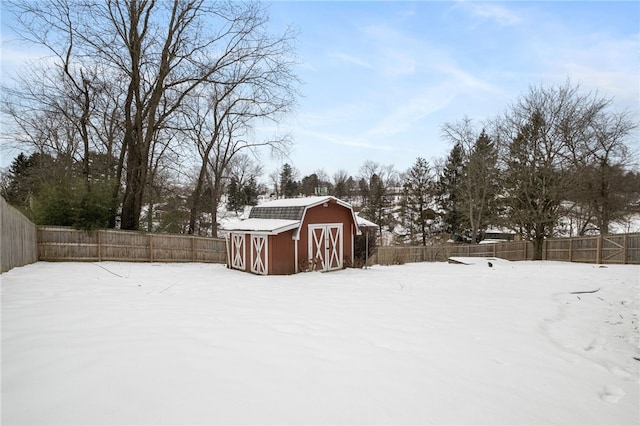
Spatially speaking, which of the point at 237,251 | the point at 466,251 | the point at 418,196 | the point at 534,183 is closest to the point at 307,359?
the point at 237,251

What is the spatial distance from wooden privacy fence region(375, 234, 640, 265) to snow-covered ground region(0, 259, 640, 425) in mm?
9251

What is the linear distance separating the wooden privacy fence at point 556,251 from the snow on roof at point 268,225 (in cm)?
752

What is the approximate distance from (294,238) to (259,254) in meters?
1.40

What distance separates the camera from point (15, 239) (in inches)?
326

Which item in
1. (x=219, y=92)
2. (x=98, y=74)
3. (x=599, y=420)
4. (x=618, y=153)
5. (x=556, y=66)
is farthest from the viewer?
(x=219, y=92)

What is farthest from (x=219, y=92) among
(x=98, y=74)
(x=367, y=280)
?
(x=367, y=280)

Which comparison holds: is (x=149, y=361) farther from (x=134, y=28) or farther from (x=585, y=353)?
(x=134, y=28)

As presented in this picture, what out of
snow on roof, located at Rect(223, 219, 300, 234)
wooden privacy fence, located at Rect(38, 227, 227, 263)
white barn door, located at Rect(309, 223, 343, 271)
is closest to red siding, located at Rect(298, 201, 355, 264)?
white barn door, located at Rect(309, 223, 343, 271)

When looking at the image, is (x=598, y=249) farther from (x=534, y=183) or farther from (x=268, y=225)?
(x=268, y=225)

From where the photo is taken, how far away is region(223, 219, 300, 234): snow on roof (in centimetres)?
1098

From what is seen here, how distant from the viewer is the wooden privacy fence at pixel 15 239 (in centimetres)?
717

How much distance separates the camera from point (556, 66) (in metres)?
17.4

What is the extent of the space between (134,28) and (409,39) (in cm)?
1173

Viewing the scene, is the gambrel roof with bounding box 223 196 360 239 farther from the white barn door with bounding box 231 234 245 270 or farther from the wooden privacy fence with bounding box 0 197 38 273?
the wooden privacy fence with bounding box 0 197 38 273
